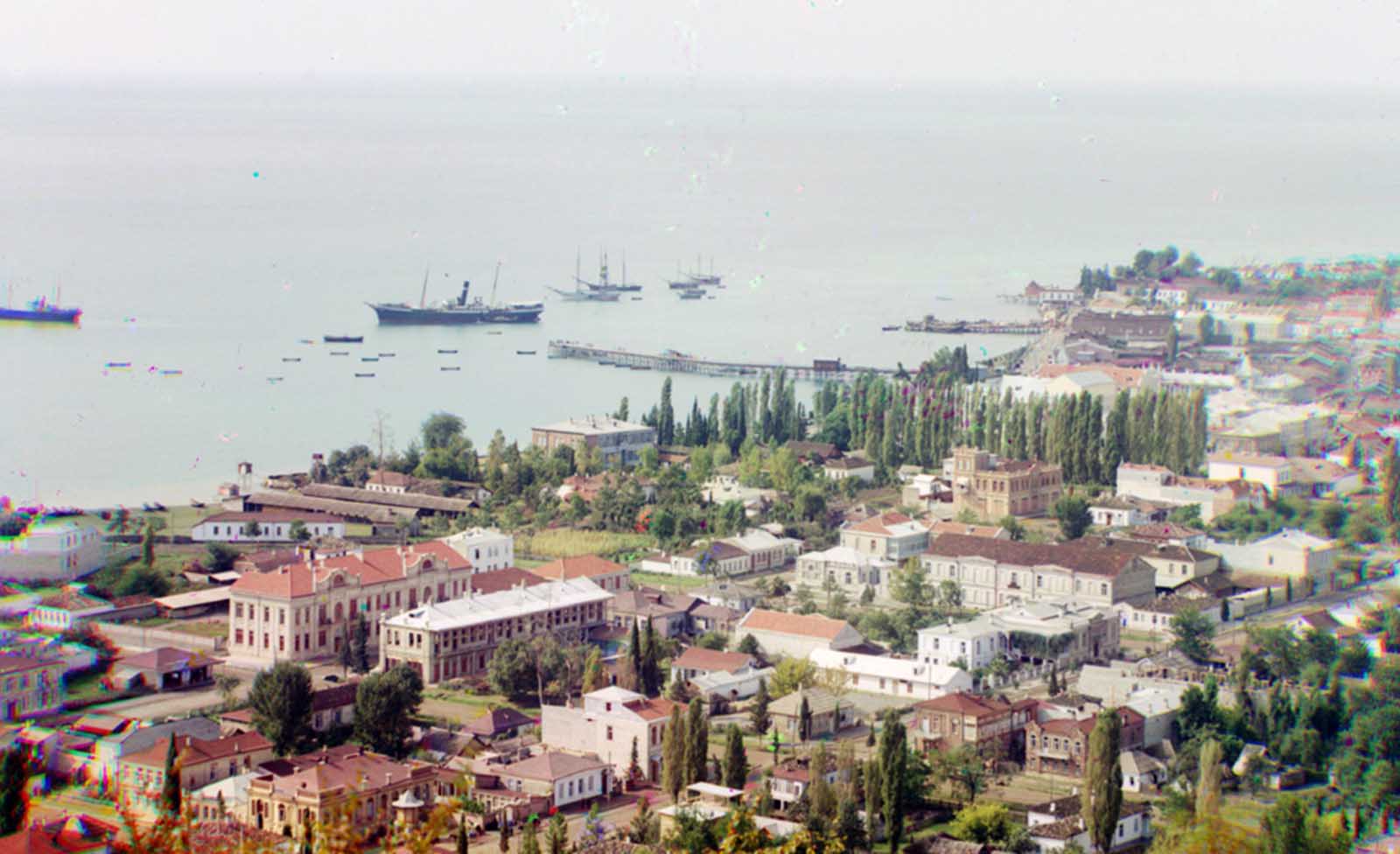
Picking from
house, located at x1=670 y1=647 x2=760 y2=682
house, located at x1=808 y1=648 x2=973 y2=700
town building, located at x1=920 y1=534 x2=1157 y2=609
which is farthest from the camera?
town building, located at x1=920 y1=534 x2=1157 y2=609

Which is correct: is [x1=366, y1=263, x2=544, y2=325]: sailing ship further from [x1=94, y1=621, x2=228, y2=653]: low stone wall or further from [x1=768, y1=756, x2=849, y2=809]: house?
[x1=768, y1=756, x2=849, y2=809]: house

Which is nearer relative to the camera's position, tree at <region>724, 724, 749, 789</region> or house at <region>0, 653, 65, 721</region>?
tree at <region>724, 724, 749, 789</region>

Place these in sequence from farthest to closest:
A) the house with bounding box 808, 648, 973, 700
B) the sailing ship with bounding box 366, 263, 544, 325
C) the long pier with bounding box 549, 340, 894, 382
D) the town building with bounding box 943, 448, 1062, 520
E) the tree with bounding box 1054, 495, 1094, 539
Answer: the sailing ship with bounding box 366, 263, 544, 325 → the long pier with bounding box 549, 340, 894, 382 → the town building with bounding box 943, 448, 1062, 520 → the tree with bounding box 1054, 495, 1094, 539 → the house with bounding box 808, 648, 973, 700

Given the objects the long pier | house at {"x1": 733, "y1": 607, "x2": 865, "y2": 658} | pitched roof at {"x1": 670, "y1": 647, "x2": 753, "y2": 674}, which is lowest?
pitched roof at {"x1": 670, "y1": 647, "x2": 753, "y2": 674}

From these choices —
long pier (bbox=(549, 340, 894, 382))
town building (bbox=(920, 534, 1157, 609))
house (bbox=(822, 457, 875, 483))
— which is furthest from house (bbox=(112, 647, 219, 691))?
long pier (bbox=(549, 340, 894, 382))

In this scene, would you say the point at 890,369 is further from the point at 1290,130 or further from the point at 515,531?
the point at 1290,130
